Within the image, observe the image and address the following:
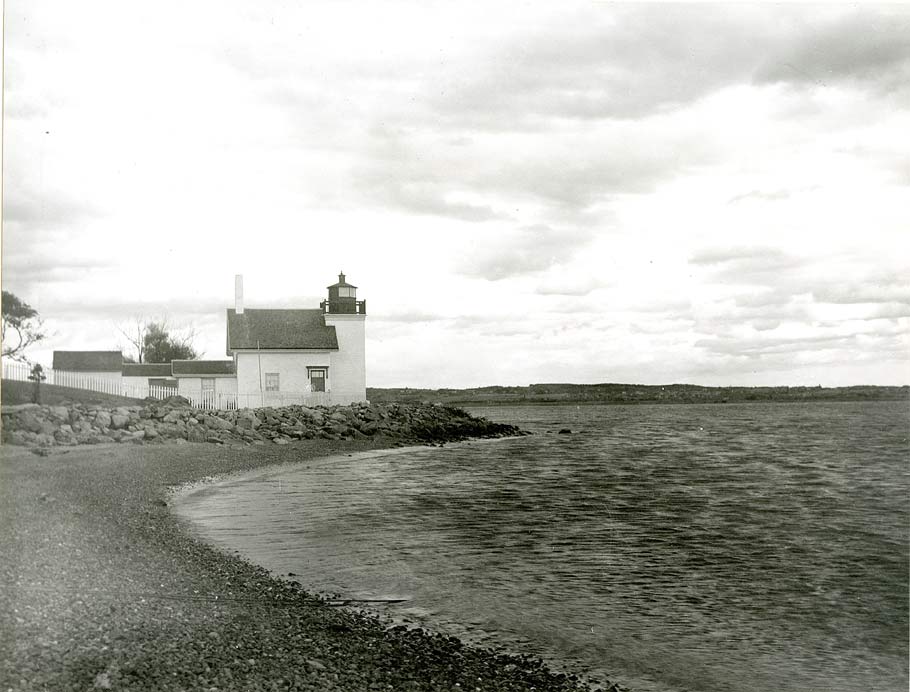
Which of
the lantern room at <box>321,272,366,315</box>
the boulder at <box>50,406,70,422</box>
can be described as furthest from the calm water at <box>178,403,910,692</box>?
the lantern room at <box>321,272,366,315</box>

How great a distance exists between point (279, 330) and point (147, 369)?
6.30m

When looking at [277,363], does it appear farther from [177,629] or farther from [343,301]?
[177,629]

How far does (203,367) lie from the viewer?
3272 cm

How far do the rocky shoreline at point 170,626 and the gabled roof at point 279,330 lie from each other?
19446 millimetres

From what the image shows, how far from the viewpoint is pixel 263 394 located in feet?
100

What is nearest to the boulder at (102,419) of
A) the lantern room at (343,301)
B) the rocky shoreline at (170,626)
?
the rocky shoreline at (170,626)

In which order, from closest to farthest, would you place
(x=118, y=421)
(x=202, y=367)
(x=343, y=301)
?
(x=118, y=421)
(x=202, y=367)
(x=343, y=301)

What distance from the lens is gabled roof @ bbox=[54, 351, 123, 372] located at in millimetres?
24489

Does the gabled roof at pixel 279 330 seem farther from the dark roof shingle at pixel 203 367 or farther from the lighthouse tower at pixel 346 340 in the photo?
the dark roof shingle at pixel 203 367

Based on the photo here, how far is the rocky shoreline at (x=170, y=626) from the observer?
17.0 feet

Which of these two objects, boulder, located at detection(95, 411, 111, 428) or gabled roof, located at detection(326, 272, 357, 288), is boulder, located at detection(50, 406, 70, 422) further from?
gabled roof, located at detection(326, 272, 357, 288)

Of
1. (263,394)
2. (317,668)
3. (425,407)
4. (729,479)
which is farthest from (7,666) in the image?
(425,407)

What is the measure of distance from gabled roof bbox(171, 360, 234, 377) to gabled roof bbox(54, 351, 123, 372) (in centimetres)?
259

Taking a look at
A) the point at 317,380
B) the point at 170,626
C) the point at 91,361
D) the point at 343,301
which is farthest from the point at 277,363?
the point at 170,626
